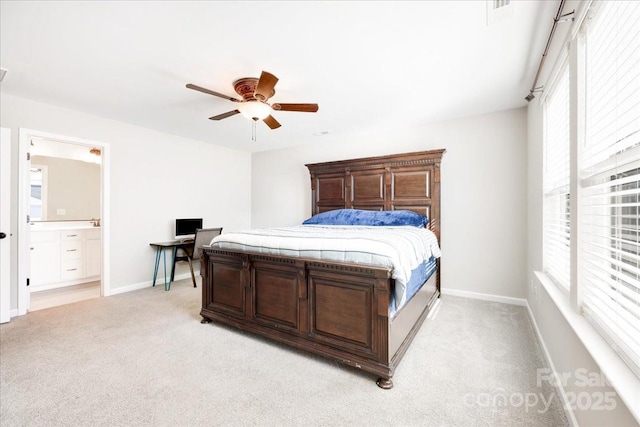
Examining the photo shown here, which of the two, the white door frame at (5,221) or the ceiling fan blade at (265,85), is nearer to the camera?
the ceiling fan blade at (265,85)

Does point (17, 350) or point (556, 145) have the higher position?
point (556, 145)

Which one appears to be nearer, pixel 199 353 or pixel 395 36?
pixel 395 36

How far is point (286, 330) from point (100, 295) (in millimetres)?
3189

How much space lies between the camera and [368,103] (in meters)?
3.27

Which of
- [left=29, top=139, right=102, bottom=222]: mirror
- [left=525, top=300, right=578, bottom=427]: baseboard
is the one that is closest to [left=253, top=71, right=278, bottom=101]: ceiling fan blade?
[left=525, top=300, right=578, bottom=427]: baseboard

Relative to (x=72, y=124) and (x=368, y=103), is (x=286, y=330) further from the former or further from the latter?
(x=72, y=124)

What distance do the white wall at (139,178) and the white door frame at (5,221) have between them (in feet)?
0.50

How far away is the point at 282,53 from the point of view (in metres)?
2.25

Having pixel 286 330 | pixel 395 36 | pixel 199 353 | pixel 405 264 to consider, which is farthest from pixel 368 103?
pixel 199 353

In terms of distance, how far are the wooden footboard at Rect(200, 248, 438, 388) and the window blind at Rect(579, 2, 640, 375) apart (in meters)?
1.03

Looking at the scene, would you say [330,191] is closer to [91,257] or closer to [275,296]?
[275,296]

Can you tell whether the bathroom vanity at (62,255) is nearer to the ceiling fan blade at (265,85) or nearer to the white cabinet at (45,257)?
the white cabinet at (45,257)

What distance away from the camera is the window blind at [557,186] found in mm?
1899

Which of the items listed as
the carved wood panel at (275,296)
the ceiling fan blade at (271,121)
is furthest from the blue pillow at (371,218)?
the carved wood panel at (275,296)
